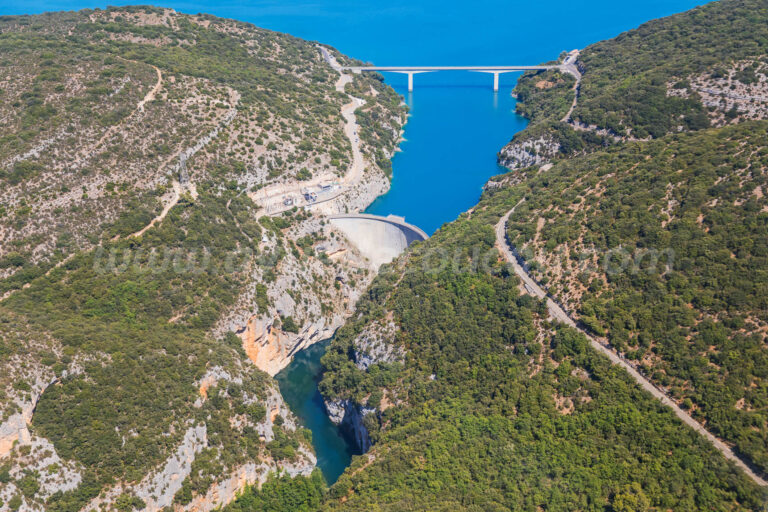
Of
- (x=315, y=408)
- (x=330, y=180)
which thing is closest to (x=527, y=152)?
(x=330, y=180)

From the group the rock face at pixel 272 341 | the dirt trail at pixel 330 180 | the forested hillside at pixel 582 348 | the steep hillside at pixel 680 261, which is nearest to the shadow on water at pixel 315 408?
the rock face at pixel 272 341

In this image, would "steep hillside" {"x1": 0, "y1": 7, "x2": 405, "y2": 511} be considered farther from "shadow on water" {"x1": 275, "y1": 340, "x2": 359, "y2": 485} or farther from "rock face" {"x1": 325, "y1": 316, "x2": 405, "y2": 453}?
"rock face" {"x1": 325, "y1": 316, "x2": 405, "y2": 453}

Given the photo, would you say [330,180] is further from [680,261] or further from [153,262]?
[680,261]

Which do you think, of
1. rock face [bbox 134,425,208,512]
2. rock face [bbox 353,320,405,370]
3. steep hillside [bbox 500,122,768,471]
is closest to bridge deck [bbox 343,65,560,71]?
steep hillside [bbox 500,122,768,471]

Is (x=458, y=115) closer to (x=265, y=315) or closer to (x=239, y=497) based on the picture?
(x=265, y=315)

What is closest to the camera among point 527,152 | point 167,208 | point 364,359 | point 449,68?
point 364,359

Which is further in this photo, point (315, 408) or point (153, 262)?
point (315, 408)
